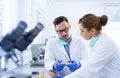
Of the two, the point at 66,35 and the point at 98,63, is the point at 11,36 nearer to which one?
the point at 98,63

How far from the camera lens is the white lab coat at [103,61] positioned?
4.65ft

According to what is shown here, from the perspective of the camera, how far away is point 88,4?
495cm

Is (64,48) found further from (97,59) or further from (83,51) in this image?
(97,59)

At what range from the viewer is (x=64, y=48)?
2006 millimetres

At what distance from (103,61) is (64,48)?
2.11 ft

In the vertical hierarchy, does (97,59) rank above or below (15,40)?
below

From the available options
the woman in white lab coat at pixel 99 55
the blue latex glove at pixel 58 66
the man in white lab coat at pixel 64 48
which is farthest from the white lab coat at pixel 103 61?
the man in white lab coat at pixel 64 48

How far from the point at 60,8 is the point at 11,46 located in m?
3.96

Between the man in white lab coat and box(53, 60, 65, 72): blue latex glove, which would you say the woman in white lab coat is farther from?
the man in white lab coat

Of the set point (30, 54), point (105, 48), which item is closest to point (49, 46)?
point (105, 48)

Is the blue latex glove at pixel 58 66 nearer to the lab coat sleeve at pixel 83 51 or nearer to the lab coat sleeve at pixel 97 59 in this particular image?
the lab coat sleeve at pixel 97 59

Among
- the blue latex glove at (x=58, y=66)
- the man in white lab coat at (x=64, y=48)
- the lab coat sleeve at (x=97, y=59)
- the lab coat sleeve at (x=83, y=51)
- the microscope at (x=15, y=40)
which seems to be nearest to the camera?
the microscope at (x=15, y=40)

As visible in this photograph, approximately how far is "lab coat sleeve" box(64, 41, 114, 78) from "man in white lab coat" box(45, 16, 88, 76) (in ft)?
1.27

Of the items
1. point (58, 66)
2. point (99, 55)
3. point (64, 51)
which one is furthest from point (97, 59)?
point (64, 51)
